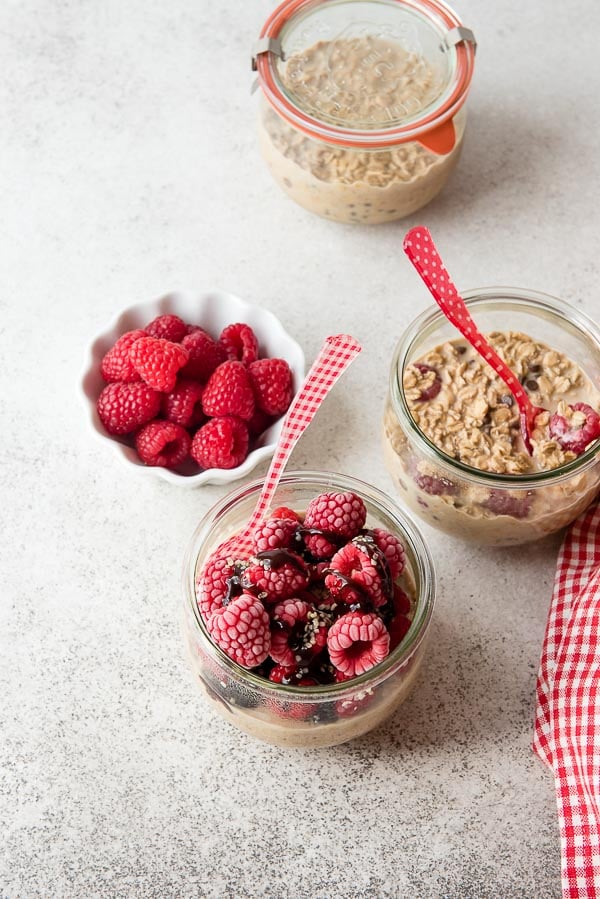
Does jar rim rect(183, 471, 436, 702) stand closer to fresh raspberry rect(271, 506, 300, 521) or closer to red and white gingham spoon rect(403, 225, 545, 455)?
fresh raspberry rect(271, 506, 300, 521)

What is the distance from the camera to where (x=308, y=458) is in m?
1.55

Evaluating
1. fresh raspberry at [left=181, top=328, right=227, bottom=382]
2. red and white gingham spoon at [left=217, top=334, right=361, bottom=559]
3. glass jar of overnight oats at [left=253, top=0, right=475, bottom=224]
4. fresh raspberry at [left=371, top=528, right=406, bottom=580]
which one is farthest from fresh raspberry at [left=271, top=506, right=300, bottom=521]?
glass jar of overnight oats at [left=253, top=0, right=475, bottom=224]

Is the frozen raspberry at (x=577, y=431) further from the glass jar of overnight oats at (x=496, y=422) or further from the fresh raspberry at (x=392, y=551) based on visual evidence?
the fresh raspberry at (x=392, y=551)

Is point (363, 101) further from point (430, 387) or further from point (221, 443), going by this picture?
point (221, 443)

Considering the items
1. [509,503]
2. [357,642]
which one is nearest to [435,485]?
[509,503]

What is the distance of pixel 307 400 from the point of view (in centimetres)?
126

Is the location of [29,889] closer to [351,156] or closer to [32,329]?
[32,329]

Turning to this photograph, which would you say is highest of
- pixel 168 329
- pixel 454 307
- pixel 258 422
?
pixel 454 307

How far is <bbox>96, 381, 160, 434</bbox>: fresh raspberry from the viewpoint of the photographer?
145 centimetres

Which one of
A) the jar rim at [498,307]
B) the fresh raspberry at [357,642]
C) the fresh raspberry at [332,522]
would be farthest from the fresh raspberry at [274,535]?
the jar rim at [498,307]

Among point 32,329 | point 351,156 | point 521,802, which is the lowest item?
point 521,802

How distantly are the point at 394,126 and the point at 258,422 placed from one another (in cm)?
51

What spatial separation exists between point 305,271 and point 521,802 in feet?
3.02

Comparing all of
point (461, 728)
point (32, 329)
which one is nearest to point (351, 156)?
point (32, 329)
